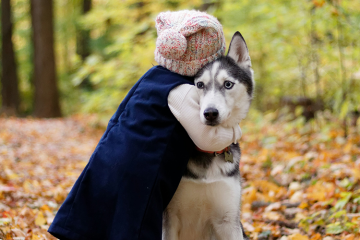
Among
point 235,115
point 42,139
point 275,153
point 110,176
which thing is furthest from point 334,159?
point 42,139

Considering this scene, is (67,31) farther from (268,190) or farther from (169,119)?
(169,119)

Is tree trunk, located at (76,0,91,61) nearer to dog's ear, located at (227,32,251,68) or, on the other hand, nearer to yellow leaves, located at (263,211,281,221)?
yellow leaves, located at (263,211,281,221)

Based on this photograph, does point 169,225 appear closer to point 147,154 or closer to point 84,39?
point 147,154

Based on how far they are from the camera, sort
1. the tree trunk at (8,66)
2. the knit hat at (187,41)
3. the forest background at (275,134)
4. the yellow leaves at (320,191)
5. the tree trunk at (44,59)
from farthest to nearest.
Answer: the tree trunk at (8,66)
the tree trunk at (44,59)
the yellow leaves at (320,191)
the forest background at (275,134)
the knit hat at (187,41)

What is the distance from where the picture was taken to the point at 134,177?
6.59ft

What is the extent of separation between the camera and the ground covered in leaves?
10.6 ft

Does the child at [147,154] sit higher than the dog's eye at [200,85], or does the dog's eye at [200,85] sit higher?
the dog's eye at [200,85]

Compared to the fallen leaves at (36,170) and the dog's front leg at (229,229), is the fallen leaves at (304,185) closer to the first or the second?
the dog's front leg at (229,229)

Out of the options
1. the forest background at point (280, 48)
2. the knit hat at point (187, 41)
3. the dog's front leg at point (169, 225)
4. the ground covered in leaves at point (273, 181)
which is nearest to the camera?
the knit hat at point (187, 41)

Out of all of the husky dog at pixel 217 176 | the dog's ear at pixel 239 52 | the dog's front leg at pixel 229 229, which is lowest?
the dog's front leg at pixel 229 229

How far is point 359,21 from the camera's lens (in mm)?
4969

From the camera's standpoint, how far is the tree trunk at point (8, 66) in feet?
49.9

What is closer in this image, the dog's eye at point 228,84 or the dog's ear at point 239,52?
the dog's eye at point 228,84

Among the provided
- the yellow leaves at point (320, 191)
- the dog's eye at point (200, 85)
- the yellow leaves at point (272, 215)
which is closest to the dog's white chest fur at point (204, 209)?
the dog's eye at point (200, 85)
